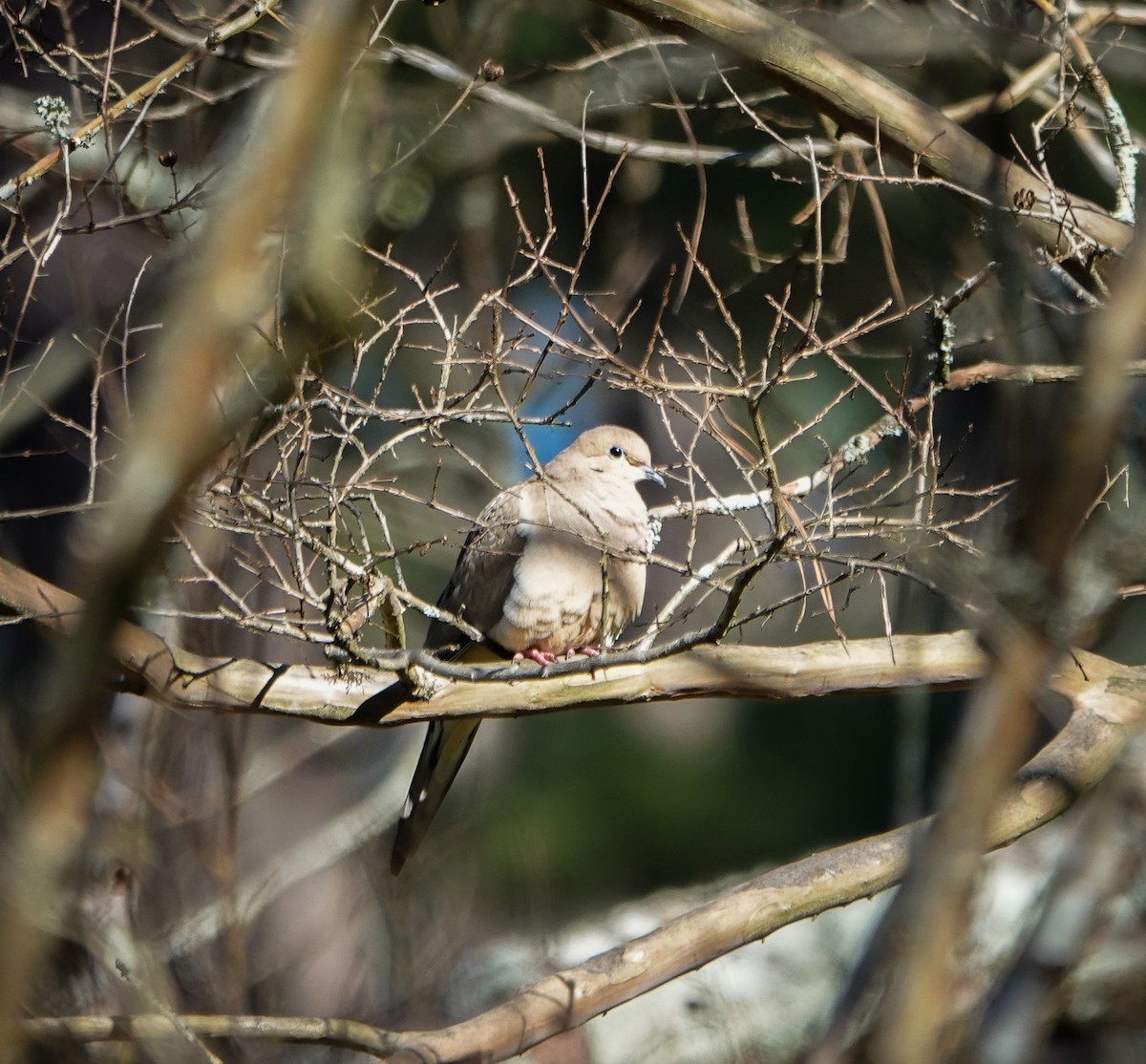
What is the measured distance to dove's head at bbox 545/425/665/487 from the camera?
15.5ft

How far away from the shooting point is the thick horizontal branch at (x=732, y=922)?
2.92 meters

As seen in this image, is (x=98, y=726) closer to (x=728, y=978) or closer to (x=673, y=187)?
(x=728, y=978)

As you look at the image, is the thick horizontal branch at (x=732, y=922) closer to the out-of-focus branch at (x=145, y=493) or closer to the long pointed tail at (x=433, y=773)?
the long pointed tail at (x=433, y=773)

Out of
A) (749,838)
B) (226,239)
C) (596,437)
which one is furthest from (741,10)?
(749,838)

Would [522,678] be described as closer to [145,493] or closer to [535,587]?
[535,587]

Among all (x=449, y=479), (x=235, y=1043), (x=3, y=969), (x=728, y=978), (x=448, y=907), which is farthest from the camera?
(x=449, y=479)

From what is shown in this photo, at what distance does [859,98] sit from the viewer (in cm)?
369

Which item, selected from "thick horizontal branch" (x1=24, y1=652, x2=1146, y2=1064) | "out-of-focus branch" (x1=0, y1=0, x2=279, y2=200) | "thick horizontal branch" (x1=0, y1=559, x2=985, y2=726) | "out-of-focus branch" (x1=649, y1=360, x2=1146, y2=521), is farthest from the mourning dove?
"out-of-focus branch" (x1=0, y1=0, x2=279, y2=200)

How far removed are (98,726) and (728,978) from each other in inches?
193

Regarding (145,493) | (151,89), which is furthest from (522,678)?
(145,493)

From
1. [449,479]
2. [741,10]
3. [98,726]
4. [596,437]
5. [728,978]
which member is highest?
[741,10]

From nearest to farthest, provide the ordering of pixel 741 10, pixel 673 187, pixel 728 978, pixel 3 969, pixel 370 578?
pixel 3 969 < pixel 370 578 < pixel 741 10 < pixel 728 978 < pixel 673 187

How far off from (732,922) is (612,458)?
78.0 inches

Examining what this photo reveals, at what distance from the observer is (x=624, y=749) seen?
8.37 meters
